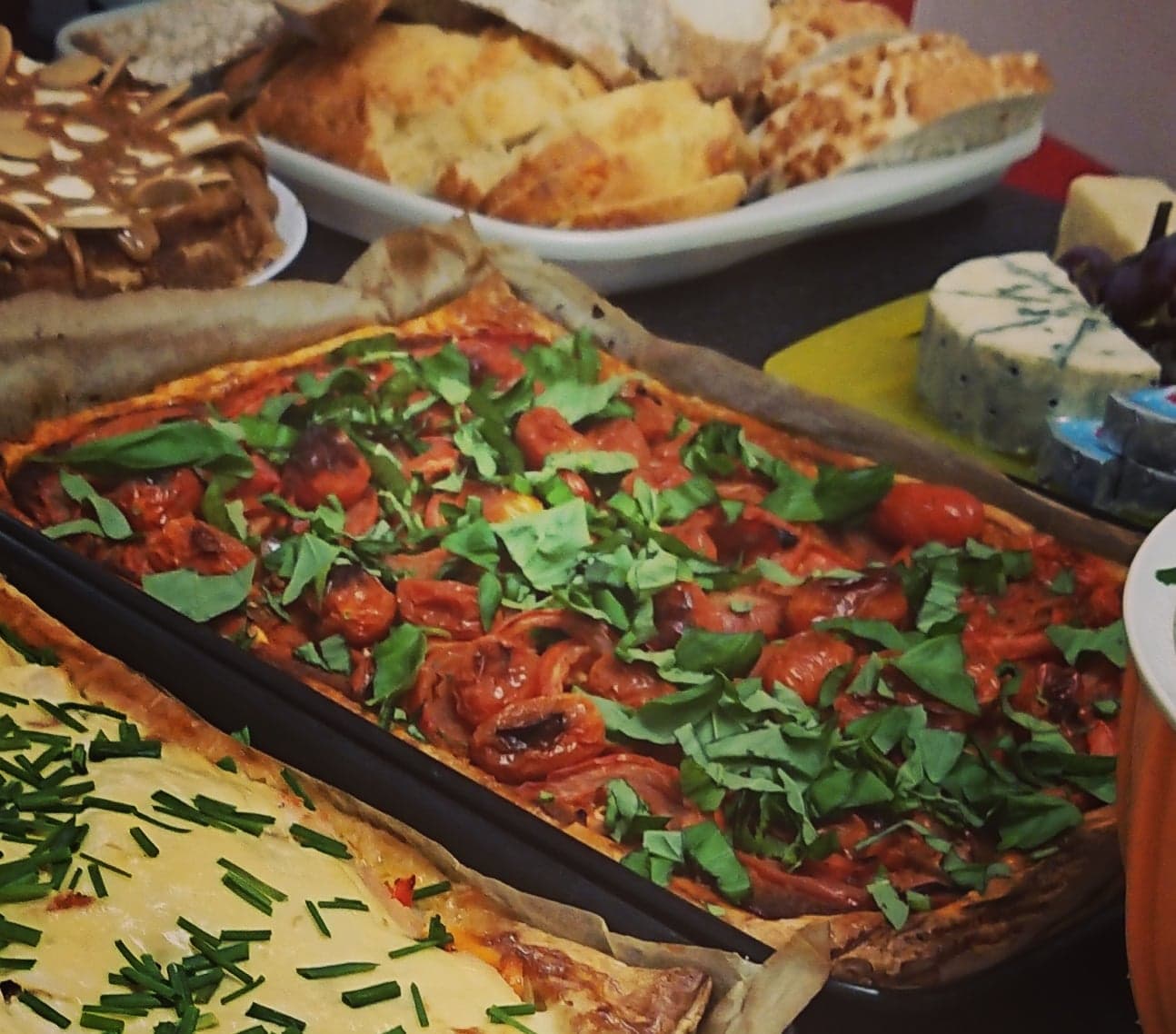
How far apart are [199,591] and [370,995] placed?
0.54 m

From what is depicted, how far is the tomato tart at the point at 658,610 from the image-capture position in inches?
39.0

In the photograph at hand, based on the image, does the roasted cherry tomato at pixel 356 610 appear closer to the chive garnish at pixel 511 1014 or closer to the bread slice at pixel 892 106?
the chive garnish at pixel 511 1014

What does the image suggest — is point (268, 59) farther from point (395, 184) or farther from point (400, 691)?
point (400, 691)

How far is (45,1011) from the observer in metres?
0.67

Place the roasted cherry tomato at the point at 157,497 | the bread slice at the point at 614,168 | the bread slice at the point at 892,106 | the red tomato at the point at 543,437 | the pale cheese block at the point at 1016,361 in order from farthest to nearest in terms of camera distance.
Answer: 1. the bread slice at the point at 892,106
2. the bread slice at the point at 614,168
3. the pale cheese block at the point at 1016,361
4. the red tomato at the point at 543,437
5. the roasted cherry tomato at the point at 157,497

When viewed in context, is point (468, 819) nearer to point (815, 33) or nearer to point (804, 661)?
point (804, 661)

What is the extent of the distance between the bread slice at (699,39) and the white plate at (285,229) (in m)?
0.57

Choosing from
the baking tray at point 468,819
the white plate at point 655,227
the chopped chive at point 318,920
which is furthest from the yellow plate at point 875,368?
the chopped chive at point 318,920

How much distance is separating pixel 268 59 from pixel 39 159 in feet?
1.70

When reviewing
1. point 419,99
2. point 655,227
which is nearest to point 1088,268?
point 655,227

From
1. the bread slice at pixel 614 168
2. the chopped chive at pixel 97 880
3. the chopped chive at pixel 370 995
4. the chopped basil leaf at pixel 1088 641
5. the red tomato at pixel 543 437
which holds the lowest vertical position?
the chopped basil leaf at pixel 1088 641

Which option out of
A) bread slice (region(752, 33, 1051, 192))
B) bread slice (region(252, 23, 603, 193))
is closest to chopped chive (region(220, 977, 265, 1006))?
bread slice (region(252, 23, 603, 193))

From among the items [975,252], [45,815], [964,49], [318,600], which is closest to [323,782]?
[45,815]

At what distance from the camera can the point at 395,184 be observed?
1.92m
